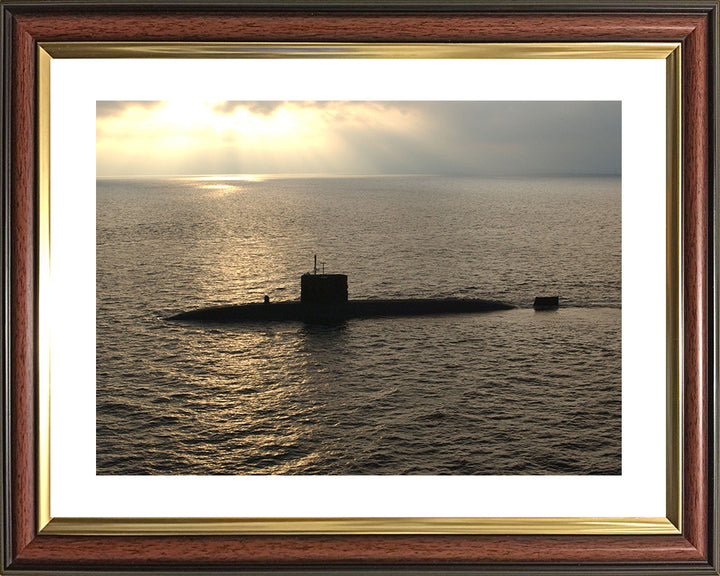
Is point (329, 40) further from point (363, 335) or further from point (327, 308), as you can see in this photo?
point (327, 308)

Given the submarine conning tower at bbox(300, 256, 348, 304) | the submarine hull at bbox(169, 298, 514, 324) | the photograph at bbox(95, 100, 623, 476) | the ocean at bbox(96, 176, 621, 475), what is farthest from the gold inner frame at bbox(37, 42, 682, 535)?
the submarine conning tower at bbox(300, 256, 348, 304)

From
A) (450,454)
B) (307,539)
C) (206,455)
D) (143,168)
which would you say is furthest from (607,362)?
(307,539)

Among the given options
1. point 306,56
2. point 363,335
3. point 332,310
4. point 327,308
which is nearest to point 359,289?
point 332,310

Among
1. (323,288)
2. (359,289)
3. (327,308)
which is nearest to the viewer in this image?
(327,308)

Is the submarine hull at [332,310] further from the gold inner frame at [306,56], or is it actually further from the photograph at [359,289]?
the gold inner frame at [306,56]

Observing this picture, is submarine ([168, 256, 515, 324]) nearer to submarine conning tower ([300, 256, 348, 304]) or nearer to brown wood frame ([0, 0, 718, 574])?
submarine conning tower ([300, 256, 348, 304])

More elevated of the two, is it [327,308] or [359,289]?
[359,289]

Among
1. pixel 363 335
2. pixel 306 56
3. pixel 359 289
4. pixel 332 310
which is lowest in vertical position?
pixel 363 335

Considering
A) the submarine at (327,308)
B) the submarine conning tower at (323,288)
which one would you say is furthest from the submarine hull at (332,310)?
the submarine conning tower at (323,288)
